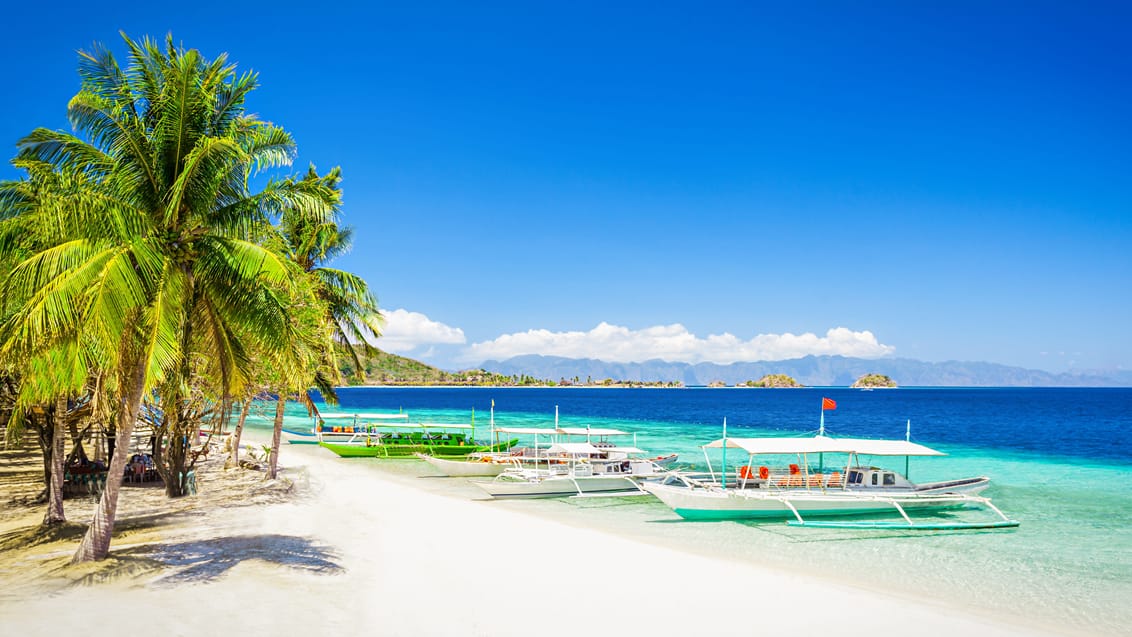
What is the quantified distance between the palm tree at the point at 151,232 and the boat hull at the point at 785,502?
11377 mm

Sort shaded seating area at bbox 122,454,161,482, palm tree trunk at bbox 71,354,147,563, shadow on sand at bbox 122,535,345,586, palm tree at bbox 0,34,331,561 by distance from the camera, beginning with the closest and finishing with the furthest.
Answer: palm tree at bbox 0,34,331,561
palm tree trunk at bbox 71,354,147,563
shadow on sand at bbox 122,535,345,586
shaded seating area at bbox 122,454,161,482

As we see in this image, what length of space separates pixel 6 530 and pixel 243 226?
27.2 ft

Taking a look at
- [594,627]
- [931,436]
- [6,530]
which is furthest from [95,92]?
[931,436]

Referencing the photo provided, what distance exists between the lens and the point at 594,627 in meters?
9.39

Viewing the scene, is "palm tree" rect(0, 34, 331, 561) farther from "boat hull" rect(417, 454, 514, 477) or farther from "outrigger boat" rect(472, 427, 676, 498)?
"boat hull" rect(417, 454, 514, 477)

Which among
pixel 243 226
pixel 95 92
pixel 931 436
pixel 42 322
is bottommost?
pixel 931 436

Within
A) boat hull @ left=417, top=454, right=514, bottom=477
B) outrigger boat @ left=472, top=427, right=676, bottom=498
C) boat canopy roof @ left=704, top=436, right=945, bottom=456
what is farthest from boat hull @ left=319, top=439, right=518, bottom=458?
boat canopy roof @ left=704, top=436, right=945, bottom=456

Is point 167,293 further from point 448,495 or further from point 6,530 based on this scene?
point 448,495

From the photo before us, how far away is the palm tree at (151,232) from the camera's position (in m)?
8.83

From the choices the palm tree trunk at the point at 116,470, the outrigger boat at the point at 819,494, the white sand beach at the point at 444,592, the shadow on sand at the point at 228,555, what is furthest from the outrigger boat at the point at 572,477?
the palm tree trunk at the point at 116,470

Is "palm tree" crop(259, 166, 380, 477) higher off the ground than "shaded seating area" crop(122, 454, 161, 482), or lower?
higher

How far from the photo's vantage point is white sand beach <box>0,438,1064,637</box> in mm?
8867

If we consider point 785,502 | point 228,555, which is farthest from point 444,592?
point 785,502

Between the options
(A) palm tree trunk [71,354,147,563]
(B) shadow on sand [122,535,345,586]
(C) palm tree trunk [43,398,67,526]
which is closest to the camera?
(A) palm tree trunk [71,354,147,563]
